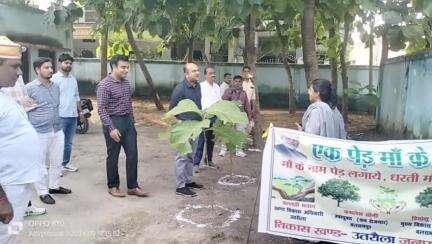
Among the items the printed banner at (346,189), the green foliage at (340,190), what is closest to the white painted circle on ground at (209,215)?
the printed banner at (346,189)

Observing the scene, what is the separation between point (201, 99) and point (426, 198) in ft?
11.4

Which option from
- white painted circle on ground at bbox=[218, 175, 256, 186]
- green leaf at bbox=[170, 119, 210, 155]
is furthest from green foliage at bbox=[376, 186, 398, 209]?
white painted circle on ground at bbox=[218, 175, 256, 186]

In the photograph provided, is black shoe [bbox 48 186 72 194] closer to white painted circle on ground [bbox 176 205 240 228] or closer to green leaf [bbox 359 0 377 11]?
white painted circle on ground [bbox 176 205 240 228]

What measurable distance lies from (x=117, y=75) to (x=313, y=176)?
2737 mm

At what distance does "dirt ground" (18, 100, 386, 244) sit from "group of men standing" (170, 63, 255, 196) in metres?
0.23

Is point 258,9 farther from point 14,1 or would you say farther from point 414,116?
point 14,1

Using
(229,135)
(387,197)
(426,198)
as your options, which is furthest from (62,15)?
(426,198)

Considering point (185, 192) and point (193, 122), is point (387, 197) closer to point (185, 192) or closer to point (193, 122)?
point (193, 122)

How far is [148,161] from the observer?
8.15m

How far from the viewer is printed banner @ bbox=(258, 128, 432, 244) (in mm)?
3807

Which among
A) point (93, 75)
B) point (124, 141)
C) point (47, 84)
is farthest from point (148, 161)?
point (93, 75)

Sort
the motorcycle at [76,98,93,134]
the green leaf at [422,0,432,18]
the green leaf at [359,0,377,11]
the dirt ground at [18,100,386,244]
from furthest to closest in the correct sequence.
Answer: the motorcycle at [76,98,93,134] → the dirt ground at [18,100,386,244] → the green leaf at [359,0,377,11] → the green leaf at [422,0,432,18]

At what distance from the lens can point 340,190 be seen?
3.94 m

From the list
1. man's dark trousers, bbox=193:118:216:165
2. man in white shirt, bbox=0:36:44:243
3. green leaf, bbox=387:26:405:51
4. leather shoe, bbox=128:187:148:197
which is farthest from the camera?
man's dark trousers, bbox=193:118:216:165
